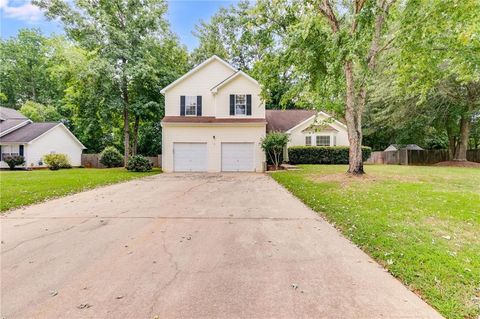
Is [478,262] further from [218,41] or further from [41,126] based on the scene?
[218,41]

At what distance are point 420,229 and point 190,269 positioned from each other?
4.06 m

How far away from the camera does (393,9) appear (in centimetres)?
1099

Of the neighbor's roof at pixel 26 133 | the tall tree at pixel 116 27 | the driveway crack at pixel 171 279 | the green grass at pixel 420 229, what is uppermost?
the tall tree at pixel 116 27

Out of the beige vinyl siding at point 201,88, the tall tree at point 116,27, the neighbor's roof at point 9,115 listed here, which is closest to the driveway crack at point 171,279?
the beige vinyl siding at point 201,88

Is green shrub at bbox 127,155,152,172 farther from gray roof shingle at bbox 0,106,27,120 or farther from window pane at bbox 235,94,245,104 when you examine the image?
gray roof shingle at bbox 0,106,27,120

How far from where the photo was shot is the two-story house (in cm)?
1820

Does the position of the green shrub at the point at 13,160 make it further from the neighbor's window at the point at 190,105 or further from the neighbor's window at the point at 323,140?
the neighbor's window at the point at 323,140

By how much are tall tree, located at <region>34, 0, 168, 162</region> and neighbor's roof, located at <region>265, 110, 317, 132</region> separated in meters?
10.9

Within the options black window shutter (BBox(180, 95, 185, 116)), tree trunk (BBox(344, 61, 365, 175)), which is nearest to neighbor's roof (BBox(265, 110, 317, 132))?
black window shutter (BBox(180, 95, 185, 116))

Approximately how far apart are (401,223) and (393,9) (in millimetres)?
9921

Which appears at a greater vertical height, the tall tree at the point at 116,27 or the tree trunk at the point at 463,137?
the tall tree at the point at 116,27

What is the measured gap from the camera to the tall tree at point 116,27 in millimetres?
19094

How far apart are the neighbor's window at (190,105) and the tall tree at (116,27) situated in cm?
374

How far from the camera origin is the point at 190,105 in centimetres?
1925
